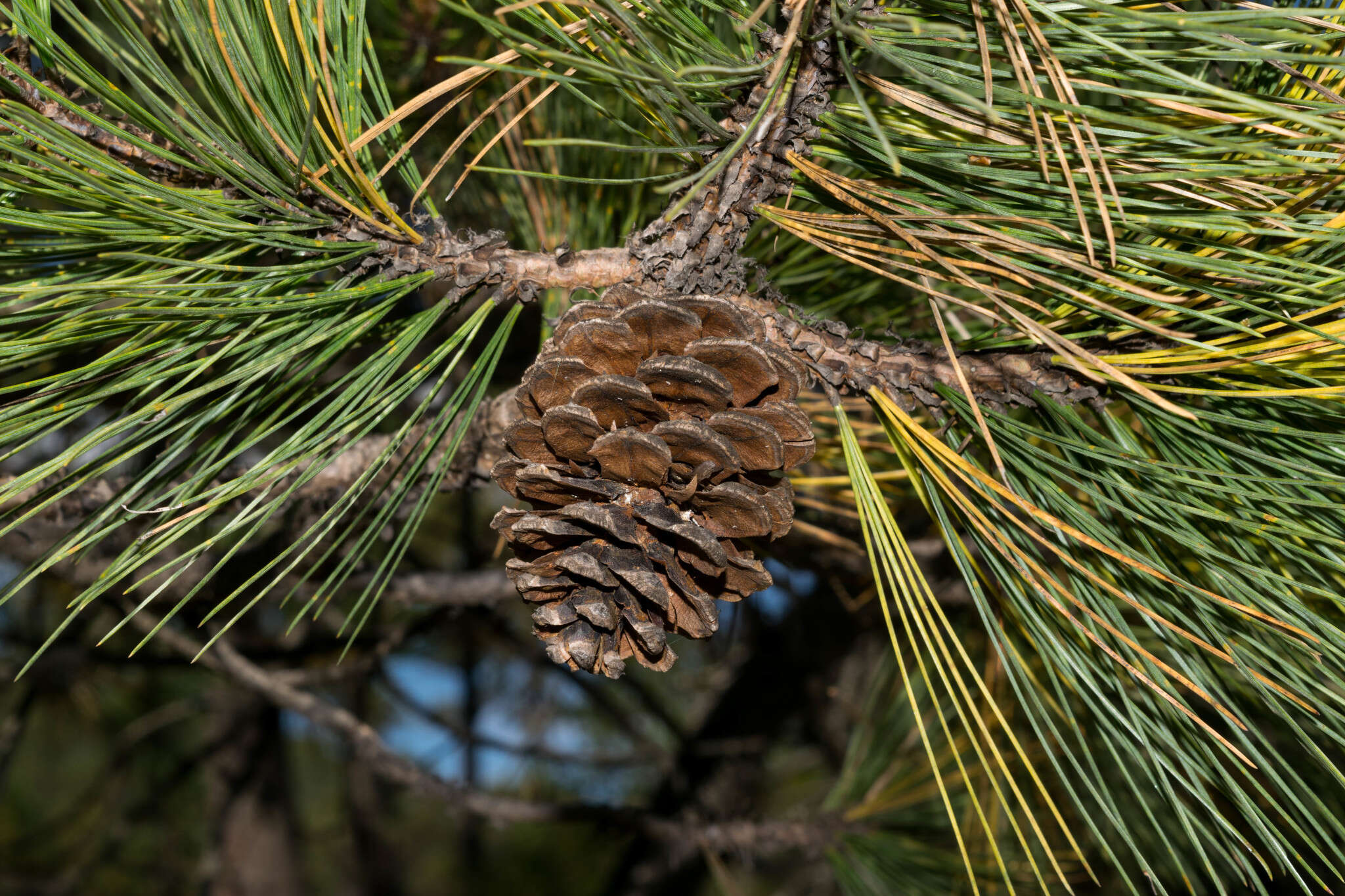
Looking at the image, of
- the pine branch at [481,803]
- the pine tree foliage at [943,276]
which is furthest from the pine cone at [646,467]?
the pine branch at [481,803]

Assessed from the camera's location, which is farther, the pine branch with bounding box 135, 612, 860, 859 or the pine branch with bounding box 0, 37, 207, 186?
the pine branch with bounding box 135, 612, 860, 859

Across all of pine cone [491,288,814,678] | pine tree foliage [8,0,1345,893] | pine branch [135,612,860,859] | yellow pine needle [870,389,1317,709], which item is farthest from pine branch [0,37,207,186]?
pine branch [135,612,860,859]

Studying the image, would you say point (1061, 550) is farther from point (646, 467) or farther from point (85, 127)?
point (85, 127)

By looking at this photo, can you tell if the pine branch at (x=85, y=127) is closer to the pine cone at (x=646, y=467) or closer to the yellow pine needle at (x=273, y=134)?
the yellow pine needle at (x=273, y=134)

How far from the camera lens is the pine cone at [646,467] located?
0.39 metres

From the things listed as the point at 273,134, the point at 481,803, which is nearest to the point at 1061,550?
the point at 273,134

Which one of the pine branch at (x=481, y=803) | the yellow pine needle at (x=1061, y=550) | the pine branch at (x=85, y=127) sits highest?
the pine branch at (x=85, y=127)

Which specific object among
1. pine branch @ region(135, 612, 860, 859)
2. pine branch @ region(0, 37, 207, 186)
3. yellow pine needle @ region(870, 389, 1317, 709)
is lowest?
pine branch @ region(135, 612, 860, 859)

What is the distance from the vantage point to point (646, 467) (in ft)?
1.30

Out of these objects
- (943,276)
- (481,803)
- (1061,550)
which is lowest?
(481,803)

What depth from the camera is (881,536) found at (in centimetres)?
44

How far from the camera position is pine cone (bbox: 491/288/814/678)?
15.3 inches

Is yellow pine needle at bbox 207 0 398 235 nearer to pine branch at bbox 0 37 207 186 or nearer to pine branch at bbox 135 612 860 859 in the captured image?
pine branch at bbox 0 37 207 186

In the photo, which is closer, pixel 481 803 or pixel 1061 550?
pixel 1061 550
